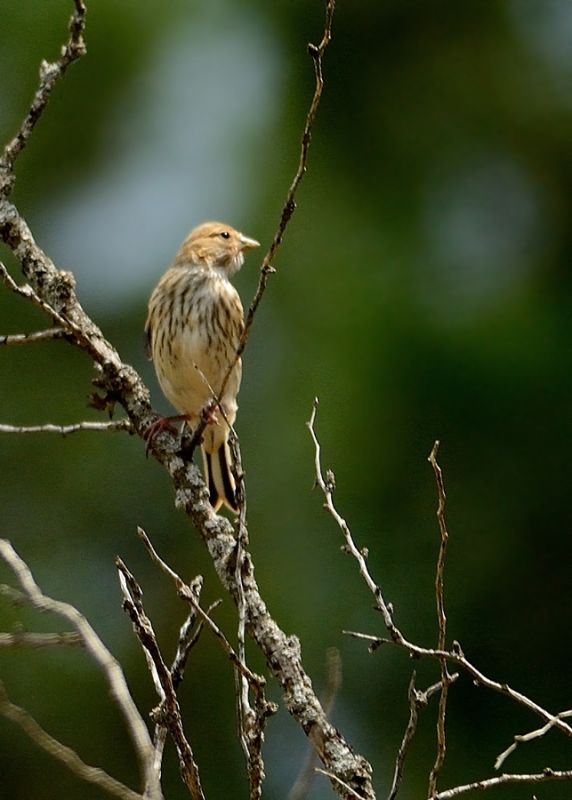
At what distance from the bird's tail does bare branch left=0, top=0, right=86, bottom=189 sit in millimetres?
1859

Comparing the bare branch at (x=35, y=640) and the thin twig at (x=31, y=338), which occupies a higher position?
the thin twig at (x=31, y=338)

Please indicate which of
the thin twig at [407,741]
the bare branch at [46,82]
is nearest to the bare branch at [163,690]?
the thin twig at [407,741]

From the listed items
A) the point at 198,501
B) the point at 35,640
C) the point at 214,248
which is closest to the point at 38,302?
the point at 198,501

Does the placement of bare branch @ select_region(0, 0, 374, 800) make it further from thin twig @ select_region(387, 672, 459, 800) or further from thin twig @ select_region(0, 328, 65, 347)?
thin twig @ select_region(387, 672, 459, 800)

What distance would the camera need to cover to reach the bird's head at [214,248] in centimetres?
705

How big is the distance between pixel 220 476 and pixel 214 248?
1.41 metres

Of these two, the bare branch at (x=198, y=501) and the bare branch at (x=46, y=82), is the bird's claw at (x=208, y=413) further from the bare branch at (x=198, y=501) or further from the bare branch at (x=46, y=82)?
the bare branch at (x=46, y=82)

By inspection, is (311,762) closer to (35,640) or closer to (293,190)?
(35,640)

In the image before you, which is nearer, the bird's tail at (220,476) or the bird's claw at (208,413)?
the bird's claw at (208,413)

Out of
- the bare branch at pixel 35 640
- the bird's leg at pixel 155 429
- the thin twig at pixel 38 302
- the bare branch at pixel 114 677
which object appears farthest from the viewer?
the bird's leg at pixel 155 429

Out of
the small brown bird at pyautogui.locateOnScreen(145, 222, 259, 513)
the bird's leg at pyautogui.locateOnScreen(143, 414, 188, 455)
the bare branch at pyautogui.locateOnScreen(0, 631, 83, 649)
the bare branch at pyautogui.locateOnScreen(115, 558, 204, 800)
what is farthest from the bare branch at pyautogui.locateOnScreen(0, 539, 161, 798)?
the small brown bird at pyautogui.locateOnScreen(145, 222, 259, 513)

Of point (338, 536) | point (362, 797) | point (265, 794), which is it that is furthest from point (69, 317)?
point (338, 536)

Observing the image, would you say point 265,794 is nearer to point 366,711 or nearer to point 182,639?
point 366,711

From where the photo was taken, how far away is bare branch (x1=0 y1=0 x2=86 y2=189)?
403cm
